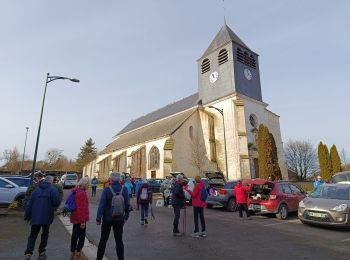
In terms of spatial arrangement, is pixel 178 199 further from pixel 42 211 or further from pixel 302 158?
pixel 302 158

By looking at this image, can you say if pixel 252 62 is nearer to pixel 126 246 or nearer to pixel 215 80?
pixel 215 80

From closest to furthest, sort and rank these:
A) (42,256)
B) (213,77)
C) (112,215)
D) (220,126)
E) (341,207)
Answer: (112,215)
(42,256)
(341,207)
(220,126)
(213,77)

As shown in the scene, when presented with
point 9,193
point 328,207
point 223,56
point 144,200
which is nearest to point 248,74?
point 223,56

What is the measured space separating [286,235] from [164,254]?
4.35 metres

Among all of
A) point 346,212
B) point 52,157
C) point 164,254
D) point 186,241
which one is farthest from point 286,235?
point 52,157

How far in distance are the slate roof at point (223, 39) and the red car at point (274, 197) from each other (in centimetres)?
2584

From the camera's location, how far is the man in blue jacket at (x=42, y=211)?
5984mm

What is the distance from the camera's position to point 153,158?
1538 inches

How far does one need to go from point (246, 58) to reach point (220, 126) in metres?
9.30

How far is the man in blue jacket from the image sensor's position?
19.6 feet

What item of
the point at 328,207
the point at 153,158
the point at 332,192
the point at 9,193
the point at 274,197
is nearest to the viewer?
the point at 328,207

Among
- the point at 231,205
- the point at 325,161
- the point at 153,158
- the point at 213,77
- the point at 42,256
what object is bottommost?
the point at 42,256

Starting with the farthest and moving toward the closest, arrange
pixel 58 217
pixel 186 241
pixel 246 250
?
pixel 58 217 < pixel 186 241 < pixel 246 250

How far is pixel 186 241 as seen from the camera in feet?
25.5
